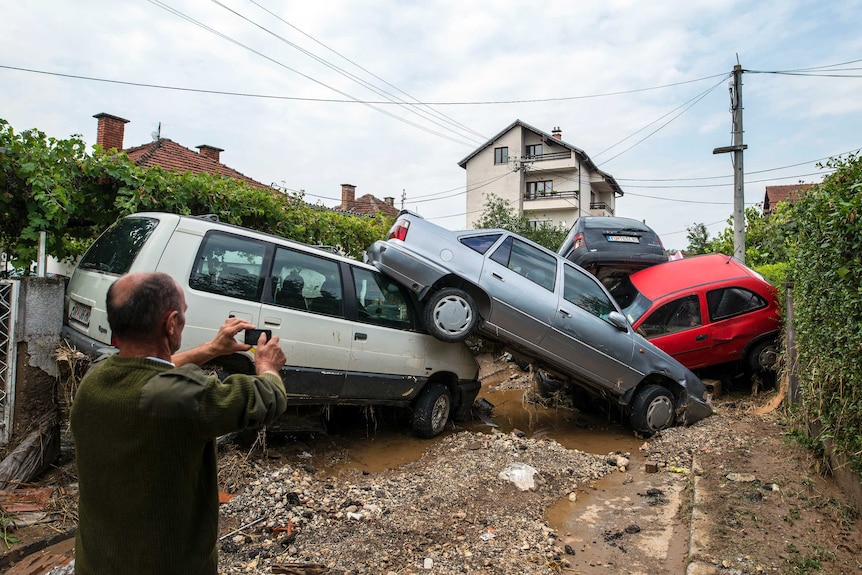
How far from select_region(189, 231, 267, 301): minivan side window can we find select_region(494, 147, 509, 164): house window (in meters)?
37.4

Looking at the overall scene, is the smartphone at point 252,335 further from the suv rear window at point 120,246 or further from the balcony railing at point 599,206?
the balcony railing at point 599,206

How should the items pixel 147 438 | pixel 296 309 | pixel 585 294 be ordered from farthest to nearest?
1. pixel 585 294
2. pixel 296 309
3. pixel 147 438

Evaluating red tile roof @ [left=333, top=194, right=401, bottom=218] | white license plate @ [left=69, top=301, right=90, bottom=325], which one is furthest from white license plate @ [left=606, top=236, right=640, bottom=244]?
red tile roof @ [left=333, top=194, right=401, bottom=218]

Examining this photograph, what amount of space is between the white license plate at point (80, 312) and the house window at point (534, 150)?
1493 inches

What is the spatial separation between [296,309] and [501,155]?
37.8 meters

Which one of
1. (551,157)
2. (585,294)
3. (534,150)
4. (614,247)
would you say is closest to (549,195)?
(551,157)

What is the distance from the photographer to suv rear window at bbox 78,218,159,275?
14.6ft

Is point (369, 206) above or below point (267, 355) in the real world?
above

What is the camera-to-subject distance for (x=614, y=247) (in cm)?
938

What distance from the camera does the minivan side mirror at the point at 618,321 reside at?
7004 mm

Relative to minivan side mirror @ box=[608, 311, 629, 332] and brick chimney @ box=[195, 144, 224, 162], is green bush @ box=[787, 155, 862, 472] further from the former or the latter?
brick chimney @ box=[195, 144, 224, 162]

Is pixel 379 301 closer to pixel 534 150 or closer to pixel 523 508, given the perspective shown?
pixel 523 508

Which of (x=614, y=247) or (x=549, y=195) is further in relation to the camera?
(x=549, y=195)

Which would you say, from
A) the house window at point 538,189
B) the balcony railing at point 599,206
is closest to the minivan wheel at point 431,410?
the house window at point 538,189
